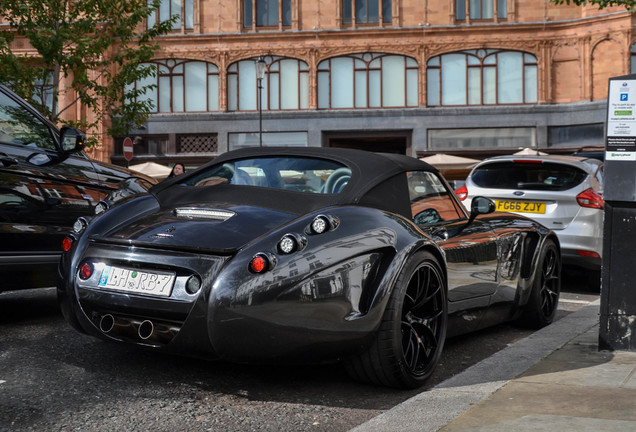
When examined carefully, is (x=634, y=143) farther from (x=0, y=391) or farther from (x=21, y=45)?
(x=21, y=45)

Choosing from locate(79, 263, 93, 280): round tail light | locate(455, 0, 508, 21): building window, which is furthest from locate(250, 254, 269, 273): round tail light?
locate(455, 0, 508, 21): building window

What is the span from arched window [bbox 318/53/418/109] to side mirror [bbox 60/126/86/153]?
107ft

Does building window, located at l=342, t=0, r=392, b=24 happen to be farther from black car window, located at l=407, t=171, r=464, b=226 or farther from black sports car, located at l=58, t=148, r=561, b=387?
black sports car, located at l=58, t=148, r=561, b=387

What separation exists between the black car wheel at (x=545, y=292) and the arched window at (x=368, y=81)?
3216cm

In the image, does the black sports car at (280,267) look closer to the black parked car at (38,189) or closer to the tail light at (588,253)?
the black parked car at (38,189)

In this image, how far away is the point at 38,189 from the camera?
5926 millimetres

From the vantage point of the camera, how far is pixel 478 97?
3822cm

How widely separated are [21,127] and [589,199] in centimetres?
601

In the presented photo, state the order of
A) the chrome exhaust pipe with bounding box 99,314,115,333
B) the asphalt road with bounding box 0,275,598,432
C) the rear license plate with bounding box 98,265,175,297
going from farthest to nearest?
the chrome exhaust pipe with bounding box 99,314,115,333, the rear license plate with bounding box 98,265,175,297, the asphalt road with bounding box 0,275,598,432

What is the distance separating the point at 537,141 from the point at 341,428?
36.1 meters

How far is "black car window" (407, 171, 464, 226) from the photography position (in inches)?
199

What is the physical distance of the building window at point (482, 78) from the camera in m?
38.2

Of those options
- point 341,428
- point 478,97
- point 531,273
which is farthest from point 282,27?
point 341,428

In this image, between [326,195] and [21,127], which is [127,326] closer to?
[326,195]
